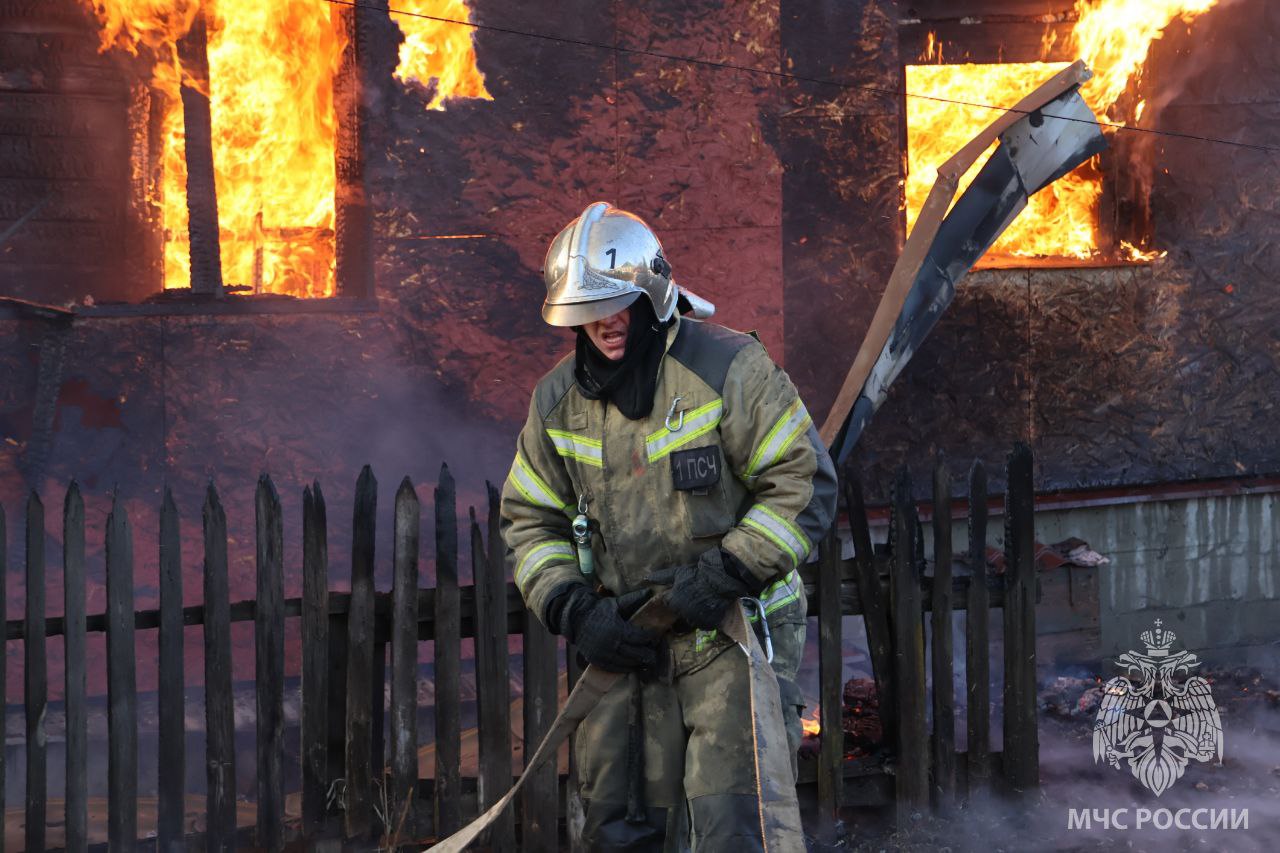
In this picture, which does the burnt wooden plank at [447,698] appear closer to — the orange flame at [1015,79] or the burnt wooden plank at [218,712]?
the burnt wooden plank at [218,712]

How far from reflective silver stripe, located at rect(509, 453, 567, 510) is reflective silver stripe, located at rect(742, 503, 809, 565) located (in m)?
0.63

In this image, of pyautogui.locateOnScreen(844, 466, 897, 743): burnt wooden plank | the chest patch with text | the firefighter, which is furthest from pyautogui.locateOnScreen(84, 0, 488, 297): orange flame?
the chest patch with text

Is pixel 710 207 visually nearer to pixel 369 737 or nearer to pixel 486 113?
pixel 486 113

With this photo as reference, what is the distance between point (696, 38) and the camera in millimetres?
7266

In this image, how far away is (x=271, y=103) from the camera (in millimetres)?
7414

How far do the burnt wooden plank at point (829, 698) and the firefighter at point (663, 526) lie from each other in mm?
1379

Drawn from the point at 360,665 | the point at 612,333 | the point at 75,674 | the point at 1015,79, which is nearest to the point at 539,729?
the point at 360,665

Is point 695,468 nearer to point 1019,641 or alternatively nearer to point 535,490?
point 535,490

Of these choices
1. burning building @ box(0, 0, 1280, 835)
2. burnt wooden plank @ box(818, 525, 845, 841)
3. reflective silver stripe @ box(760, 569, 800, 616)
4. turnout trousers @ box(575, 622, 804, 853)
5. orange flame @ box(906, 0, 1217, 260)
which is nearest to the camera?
turnout trousers @ box(575, 622, 804, 853)

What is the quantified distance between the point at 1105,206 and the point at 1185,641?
9.36 ft

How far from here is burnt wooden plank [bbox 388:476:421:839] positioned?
16.0 ft

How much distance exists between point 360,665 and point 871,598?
2.13m

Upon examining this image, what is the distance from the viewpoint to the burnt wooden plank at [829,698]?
5.26m

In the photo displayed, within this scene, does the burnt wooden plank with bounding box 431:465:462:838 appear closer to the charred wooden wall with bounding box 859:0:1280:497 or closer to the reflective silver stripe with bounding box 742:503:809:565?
the reflective silver stripe with bounding box 742:503:809:565
